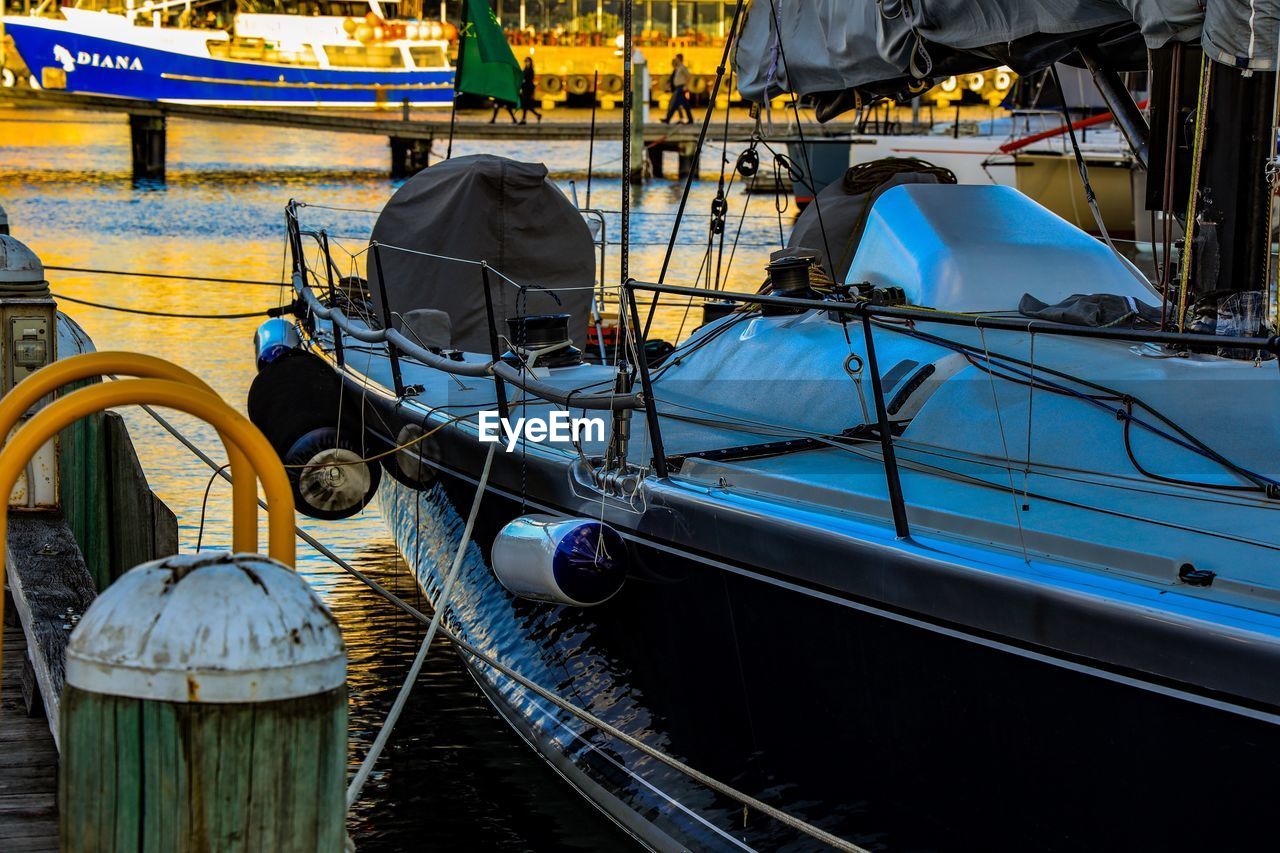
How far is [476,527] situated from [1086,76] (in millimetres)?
21565

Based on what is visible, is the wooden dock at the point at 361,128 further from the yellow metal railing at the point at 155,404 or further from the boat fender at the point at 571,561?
the yellow metal railing at the point at 155,404

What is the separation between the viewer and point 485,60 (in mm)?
11930

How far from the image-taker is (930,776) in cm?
441

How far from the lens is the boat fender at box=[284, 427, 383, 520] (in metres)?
7.83

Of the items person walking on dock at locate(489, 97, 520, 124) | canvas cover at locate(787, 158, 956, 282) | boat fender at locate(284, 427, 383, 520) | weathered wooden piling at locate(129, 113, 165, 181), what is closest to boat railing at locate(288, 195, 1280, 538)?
boat fender at locate(284, 427, 383, 520)

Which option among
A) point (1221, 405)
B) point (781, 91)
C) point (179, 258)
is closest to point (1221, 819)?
point (1221, 405)

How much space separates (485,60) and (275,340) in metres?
3.42

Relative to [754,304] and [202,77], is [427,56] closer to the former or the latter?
[202,77]

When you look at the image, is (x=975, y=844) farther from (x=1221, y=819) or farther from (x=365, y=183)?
(x=365, y=183)

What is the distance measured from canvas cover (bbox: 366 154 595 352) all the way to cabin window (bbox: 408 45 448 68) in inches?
2026

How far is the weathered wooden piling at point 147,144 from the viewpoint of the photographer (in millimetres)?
37406

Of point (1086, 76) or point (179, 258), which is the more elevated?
point (1086, 76)

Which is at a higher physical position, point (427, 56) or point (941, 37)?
point (427, 56)

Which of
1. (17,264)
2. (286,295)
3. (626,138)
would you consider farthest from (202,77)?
(626,138)
